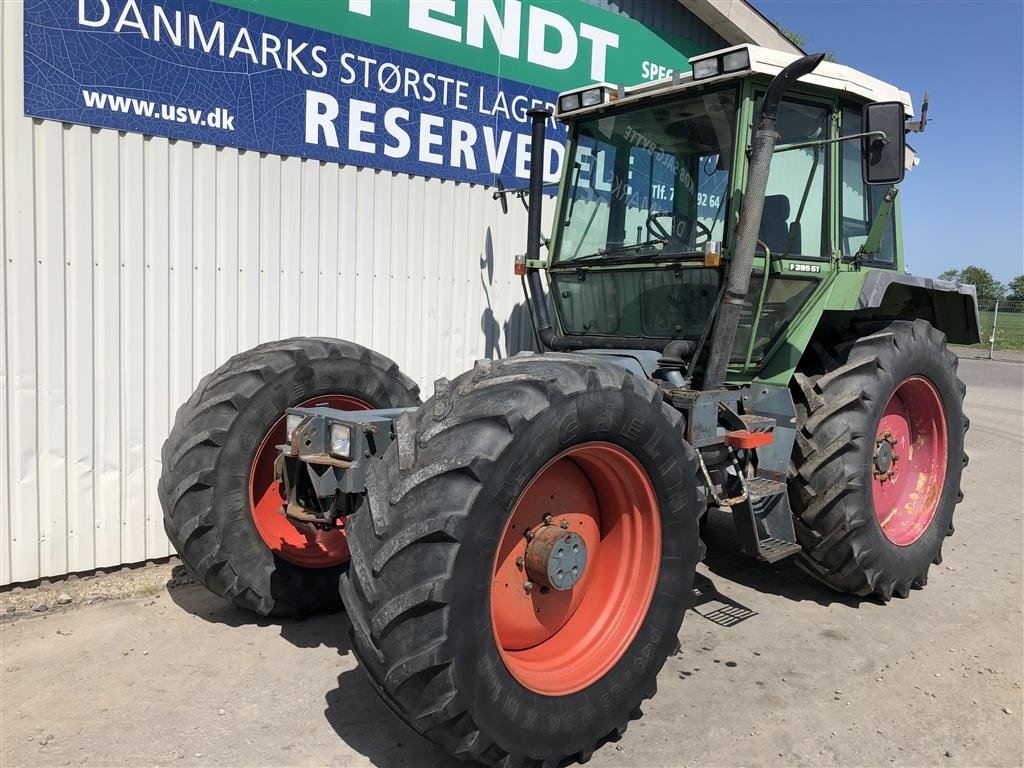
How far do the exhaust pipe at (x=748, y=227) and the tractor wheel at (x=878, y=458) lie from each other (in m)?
0.72

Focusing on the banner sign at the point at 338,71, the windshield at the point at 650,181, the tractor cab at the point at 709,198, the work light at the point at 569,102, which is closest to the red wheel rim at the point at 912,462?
the tractor cab at the point at 709,198

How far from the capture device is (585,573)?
3.10m

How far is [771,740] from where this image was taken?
119 inches

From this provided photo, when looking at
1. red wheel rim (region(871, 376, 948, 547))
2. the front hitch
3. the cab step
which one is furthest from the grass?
the front hitch

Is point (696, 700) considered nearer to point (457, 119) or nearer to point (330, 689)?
point (330, 689)

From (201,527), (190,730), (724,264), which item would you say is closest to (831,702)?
(724,264)

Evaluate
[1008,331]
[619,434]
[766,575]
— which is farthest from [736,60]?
[1008,331]

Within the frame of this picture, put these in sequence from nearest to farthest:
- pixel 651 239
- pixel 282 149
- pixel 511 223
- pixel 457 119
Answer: pixel 651 239 → pixel 282 149 → pixel 457 119 → pixel 511 223

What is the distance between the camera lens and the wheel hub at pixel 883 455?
4.43m

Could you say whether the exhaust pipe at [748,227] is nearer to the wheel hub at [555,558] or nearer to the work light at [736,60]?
the work light at [736,60]

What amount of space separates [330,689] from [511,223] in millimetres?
4026

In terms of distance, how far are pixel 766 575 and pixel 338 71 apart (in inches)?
167

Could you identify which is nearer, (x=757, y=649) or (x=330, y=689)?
(x=330, y=689)

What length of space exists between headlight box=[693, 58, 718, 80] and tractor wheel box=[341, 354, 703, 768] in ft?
5.73
